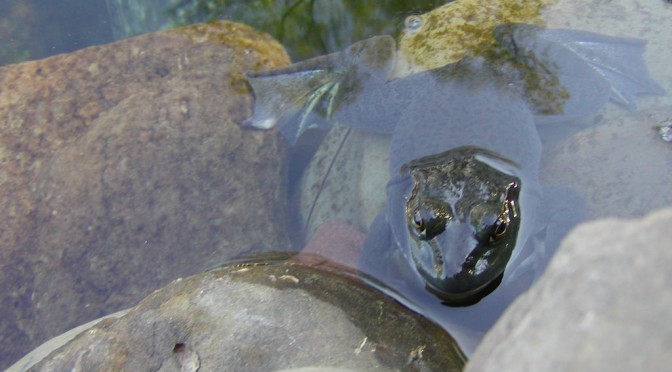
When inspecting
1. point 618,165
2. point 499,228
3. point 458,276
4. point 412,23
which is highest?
point 412,23

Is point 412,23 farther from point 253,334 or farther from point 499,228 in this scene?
point 253,334

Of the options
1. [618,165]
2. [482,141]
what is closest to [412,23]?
[482,141]

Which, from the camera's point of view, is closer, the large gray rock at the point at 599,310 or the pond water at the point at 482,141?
the large gray rock at the point at 599,310

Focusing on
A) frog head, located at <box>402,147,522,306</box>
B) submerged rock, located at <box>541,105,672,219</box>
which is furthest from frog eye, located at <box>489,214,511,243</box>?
submerged rock, located at <box>541,105,672,219</box>

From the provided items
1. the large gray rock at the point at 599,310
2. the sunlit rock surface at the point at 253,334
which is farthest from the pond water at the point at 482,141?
the large gray rock at the point at 599,310

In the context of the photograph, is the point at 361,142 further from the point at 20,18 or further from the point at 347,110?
the point at 20,18

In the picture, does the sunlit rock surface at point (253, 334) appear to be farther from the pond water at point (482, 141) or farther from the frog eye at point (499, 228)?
the frog eye at point (499, 228)
